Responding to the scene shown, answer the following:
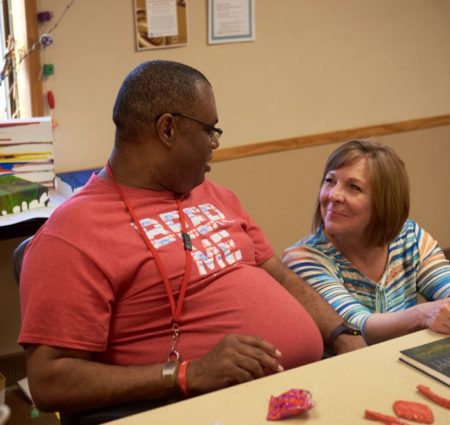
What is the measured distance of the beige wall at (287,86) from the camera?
3.14 meters

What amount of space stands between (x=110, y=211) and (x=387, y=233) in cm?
81

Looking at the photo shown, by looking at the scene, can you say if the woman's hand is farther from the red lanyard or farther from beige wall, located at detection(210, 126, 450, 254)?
beige wall, located at detection(210, 126, 450, 254)

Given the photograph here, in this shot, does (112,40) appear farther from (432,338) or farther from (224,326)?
(432,338)

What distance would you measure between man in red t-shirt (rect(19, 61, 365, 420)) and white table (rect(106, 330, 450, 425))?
0.11m

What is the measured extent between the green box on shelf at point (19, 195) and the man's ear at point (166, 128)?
3.78 feet

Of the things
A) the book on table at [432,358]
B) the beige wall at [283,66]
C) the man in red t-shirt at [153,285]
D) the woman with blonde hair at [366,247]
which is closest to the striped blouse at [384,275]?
the woman with blonde hair at [366,247]

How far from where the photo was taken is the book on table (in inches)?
Answer: 58.0

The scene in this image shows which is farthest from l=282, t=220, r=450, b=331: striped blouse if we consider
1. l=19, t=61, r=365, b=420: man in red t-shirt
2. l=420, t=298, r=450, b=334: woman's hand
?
l=420, t=298, r=450, b=334: woman's hand

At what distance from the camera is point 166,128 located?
1.74 meters

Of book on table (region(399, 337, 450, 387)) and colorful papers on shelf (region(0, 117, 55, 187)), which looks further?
colorful papers on shelf (region(0, 117, 55, 187))

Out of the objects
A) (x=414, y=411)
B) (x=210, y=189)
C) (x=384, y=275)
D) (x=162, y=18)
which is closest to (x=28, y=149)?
(x=162, y=18)

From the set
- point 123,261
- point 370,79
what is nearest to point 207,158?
point 123,261

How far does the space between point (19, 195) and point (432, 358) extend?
171 centimetres

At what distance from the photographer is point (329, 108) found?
150 inches
